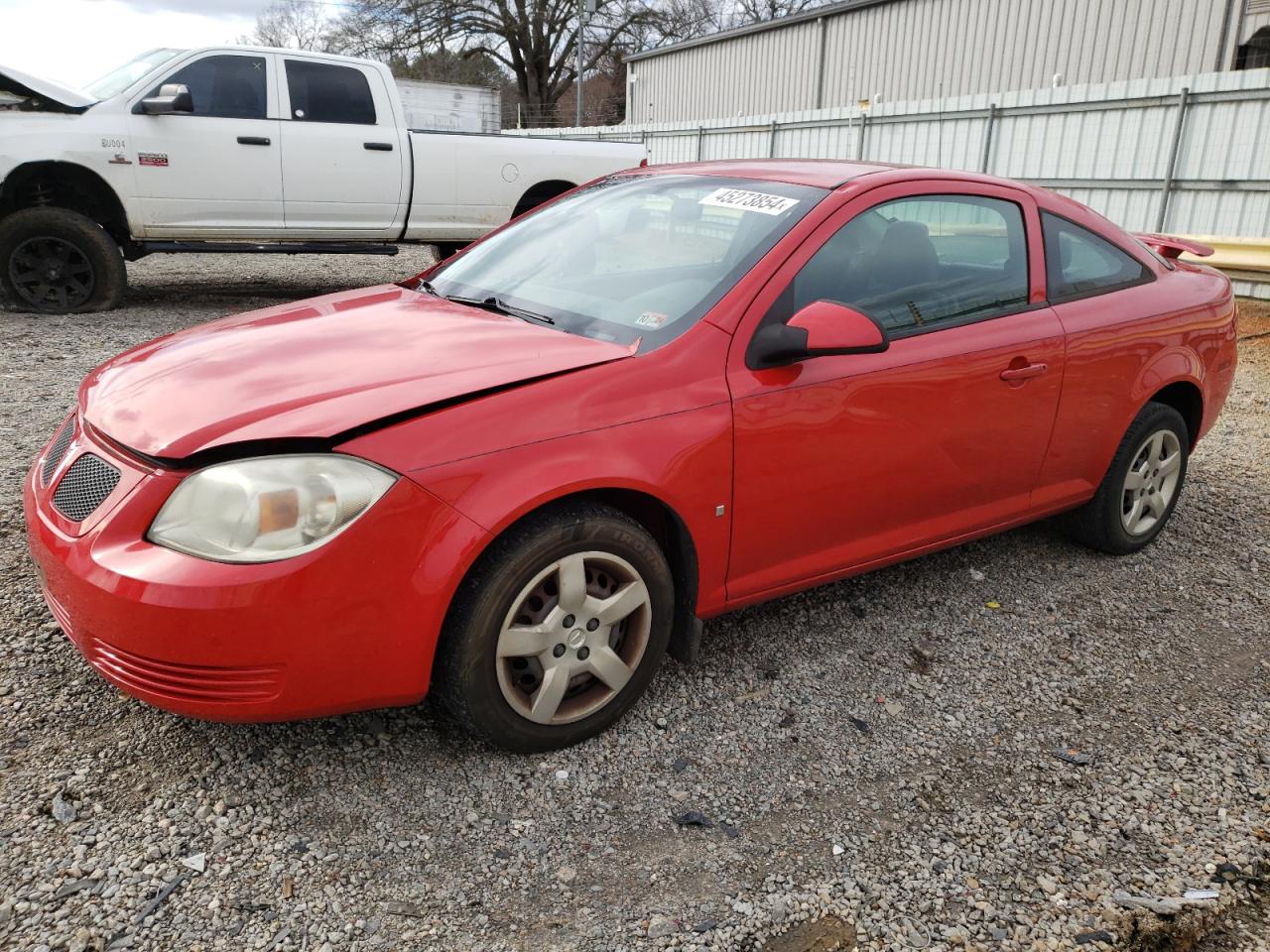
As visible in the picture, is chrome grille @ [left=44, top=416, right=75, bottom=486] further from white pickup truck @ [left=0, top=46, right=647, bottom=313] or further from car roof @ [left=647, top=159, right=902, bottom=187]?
white pickup truck @ [left=0, top=46, right=647, bottom=313]

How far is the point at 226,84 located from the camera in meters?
8.16

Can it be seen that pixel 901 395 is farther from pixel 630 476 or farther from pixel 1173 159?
pixel 1173 159

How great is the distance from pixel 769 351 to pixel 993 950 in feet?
5.26

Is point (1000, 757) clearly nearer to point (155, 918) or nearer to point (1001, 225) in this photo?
point (1001, 225)

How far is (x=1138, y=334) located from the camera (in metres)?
3.87

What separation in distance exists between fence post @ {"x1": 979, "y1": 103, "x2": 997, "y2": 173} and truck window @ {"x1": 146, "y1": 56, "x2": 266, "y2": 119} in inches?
391

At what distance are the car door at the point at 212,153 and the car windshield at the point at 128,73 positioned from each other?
0.23m

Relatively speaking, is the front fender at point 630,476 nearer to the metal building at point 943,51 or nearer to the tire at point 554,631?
the tire at point 554,631

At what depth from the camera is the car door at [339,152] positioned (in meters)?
8.45

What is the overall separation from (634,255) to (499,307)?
49cm

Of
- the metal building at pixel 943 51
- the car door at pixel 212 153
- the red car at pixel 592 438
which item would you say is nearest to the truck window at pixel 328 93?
the car door at pixel 212 153

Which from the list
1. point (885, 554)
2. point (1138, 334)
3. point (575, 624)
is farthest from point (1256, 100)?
point (575, 624)

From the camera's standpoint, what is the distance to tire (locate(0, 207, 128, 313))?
24.8 feet

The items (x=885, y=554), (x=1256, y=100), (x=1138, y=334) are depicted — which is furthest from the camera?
(x=1256, y=100)
